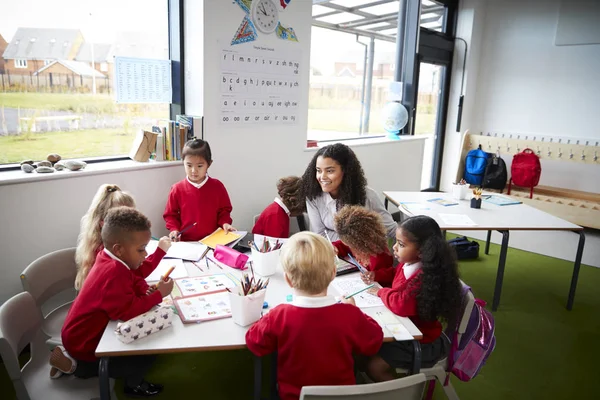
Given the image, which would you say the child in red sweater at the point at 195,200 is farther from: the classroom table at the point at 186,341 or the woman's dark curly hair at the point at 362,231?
the classroom table at the point at 186,341

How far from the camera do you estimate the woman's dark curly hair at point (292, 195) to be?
2.76 metres

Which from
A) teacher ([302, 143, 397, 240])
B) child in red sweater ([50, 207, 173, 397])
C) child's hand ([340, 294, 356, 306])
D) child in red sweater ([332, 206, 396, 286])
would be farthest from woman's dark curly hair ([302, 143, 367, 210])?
child in red sweater ([50, 207, 173, 397])

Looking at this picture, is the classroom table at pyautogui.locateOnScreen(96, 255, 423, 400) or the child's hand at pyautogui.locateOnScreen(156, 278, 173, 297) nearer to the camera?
the classroom table at pyautogui.locateOnScreen(96, 255, 423, 400)

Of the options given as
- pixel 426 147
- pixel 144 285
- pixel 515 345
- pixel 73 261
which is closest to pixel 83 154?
pixel 73 261

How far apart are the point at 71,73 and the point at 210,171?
1.08 metres

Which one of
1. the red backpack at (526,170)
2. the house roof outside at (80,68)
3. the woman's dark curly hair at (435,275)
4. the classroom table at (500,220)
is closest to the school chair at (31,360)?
the woman's dark curly hair at (435,275)

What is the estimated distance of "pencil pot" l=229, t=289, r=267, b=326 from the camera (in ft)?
5.03

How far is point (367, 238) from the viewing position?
200 cm

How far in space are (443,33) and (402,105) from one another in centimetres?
121

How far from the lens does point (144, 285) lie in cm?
173

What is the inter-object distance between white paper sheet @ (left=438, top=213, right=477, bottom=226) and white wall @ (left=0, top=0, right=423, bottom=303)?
1.34 m

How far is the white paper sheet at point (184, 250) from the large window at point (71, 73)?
103 cm

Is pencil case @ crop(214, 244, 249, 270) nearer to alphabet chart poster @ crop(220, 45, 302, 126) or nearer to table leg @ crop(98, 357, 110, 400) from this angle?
table leg @ crop(98, 357, 110, 400)

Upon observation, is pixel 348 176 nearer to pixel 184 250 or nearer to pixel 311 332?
pixel 184 250
